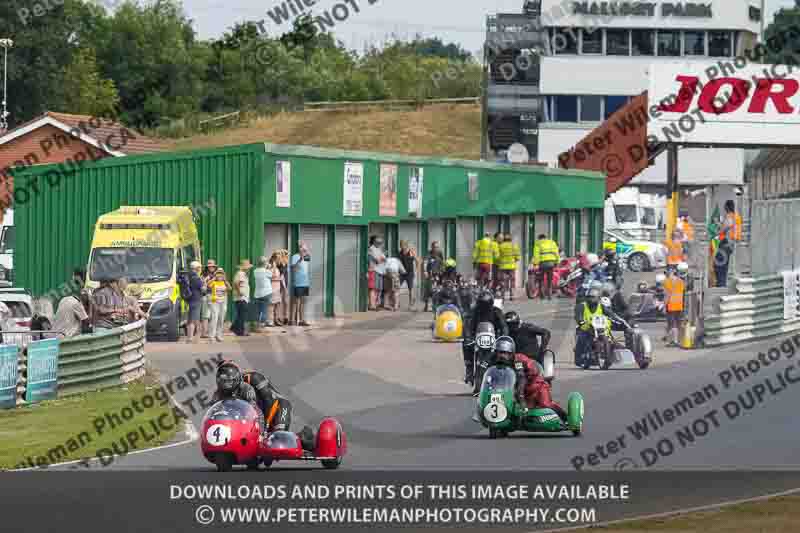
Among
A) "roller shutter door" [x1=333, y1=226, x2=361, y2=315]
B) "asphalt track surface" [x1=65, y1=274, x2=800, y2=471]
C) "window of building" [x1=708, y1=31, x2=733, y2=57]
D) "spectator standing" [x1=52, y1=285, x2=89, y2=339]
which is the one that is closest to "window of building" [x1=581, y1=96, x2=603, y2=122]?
"window of building" [x1=708, y1=31, x2=733, y2=57]

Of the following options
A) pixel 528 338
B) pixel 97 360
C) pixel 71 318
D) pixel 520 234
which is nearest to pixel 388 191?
pixel 520 234

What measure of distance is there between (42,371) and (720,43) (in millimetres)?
63262

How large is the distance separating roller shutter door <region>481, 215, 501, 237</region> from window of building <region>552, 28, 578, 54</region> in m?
32.8

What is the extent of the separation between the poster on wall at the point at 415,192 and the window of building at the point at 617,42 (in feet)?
129

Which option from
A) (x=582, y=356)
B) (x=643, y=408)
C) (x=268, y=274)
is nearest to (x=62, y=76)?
(x=268, y=274)

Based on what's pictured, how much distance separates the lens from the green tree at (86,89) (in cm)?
9056

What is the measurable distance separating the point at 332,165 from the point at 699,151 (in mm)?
43324

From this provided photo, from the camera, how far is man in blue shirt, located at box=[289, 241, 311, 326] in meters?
33.8

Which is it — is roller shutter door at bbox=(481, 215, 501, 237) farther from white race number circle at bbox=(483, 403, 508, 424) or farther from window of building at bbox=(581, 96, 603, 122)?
window of building at bbox=(581, 96, 603, 122)

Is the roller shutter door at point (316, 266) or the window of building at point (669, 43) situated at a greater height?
the window of building at point (669, 43)

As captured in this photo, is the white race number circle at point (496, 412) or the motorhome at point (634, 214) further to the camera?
the motorhome at point (634, 214)

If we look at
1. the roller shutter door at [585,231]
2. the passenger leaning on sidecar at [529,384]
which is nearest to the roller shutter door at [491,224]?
the roller shutter door at [585,231]

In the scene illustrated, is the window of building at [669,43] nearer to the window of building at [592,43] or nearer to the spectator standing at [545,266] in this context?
the window of building at [592,43]

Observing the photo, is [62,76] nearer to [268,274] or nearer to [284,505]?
[268,274]
